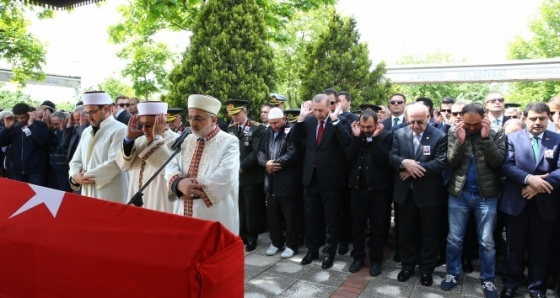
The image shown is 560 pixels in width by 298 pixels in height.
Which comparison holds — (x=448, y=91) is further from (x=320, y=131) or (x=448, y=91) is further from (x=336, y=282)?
(x=336, y=282)

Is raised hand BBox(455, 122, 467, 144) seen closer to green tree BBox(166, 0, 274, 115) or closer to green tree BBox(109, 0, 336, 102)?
green tree BBox(166, 0, 274, 115)

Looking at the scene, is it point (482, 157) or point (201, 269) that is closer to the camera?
point (201, 269)

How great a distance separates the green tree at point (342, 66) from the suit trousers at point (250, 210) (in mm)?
4336

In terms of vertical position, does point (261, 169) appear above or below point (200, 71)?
below

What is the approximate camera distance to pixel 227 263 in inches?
89.5

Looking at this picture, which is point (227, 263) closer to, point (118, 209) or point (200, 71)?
point (118, 209)

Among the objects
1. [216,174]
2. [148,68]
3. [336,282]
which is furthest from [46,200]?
[148,68]

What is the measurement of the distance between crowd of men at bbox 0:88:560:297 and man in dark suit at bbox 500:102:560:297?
0.01 m

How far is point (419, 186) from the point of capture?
4840 millimetres

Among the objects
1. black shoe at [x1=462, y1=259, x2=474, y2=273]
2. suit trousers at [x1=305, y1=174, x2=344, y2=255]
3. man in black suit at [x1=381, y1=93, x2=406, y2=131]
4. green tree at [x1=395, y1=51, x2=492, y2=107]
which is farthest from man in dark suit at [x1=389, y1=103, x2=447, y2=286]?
green tree at [x1=395, y1=51, x2=492, y2=107]

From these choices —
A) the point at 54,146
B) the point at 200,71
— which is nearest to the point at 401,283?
the point at 200,71

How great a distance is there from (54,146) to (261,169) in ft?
13.2

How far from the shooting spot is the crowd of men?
4008mm

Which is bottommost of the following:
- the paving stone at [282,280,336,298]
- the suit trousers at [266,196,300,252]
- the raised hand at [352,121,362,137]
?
the paving stone at [282,280,336,298]
